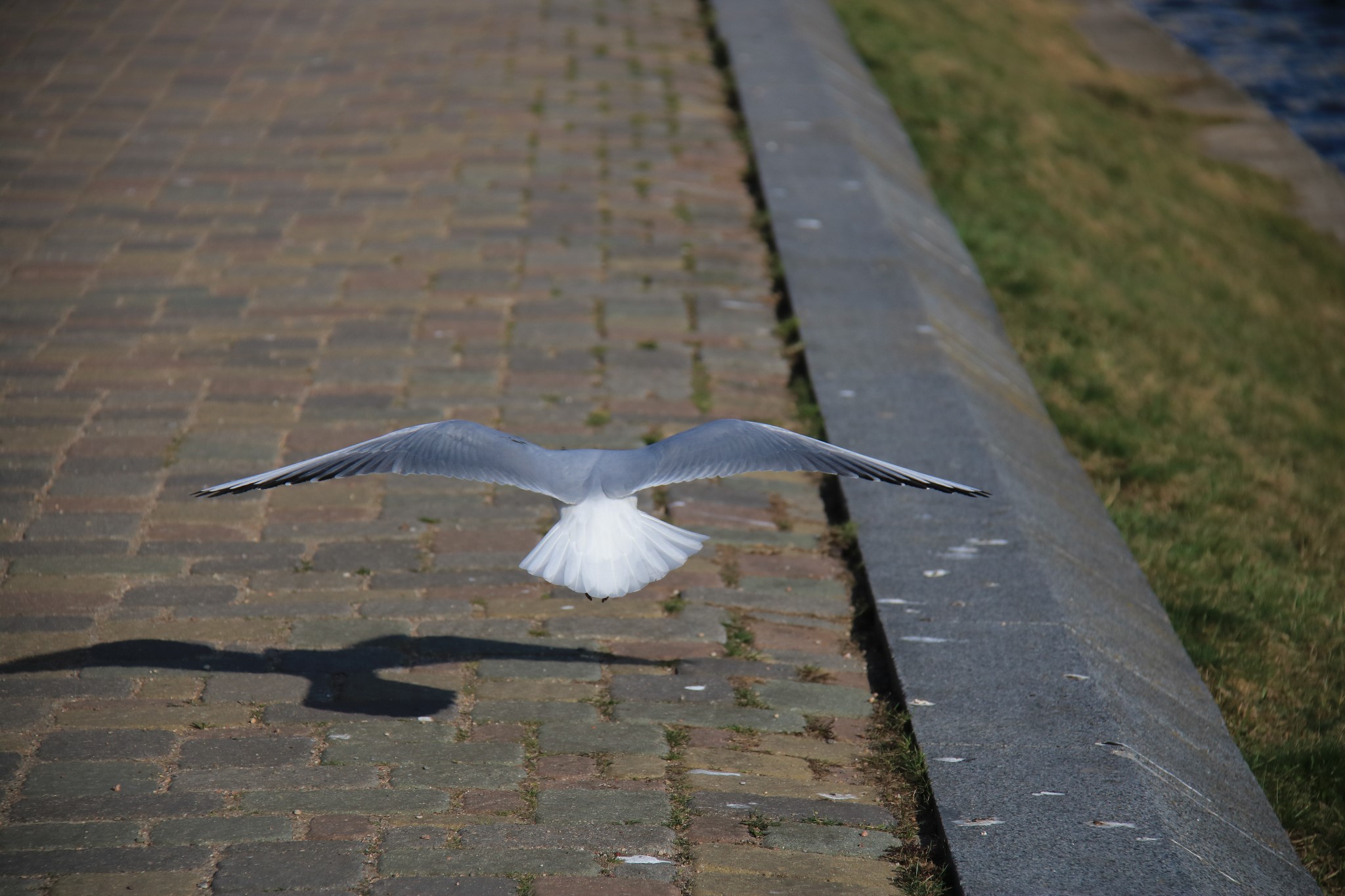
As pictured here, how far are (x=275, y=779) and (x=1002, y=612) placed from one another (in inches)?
74.9

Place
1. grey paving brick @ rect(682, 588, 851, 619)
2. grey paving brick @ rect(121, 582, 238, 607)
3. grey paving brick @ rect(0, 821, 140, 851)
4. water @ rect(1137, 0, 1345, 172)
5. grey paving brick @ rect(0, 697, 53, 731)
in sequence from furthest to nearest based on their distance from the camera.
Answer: water @ rect(1137, 0, 1345, 172) → grey paving brick @ rect(682, 588, 851, 619) → grey paving brick @ rect(121, 582, 238, 607) → grey paving brick @ rect(0, 697, 53, 731) → grey paving brick @ rect(0, 821, 140, 851)

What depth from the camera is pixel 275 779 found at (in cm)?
282

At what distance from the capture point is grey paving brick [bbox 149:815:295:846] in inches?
103

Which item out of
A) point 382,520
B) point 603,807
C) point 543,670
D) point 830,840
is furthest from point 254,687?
point 830,840

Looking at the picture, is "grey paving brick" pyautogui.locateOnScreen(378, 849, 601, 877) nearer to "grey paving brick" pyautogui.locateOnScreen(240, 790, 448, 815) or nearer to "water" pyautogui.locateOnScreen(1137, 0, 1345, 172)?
"grey paving brick" pyautogui.locateOnScreen(240, 790, 448, 815)

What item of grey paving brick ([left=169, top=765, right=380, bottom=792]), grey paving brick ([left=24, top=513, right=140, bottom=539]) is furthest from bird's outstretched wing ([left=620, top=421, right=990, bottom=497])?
grey paving brick ([left=24, top=513, right=140, bottom=539])

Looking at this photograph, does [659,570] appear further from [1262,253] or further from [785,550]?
[1262,253]

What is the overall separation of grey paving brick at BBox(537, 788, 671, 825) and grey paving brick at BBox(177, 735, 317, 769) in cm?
58

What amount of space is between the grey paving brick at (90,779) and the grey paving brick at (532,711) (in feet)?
2.43

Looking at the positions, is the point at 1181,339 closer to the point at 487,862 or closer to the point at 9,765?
the point at 487,862

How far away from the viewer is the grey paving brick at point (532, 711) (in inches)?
122

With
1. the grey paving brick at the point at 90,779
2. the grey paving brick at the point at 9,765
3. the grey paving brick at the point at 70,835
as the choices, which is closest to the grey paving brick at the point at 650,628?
the grey paving brick at the point at 90,779

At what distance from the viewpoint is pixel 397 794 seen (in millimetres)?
2797

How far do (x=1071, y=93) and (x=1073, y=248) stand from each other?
4.43m
